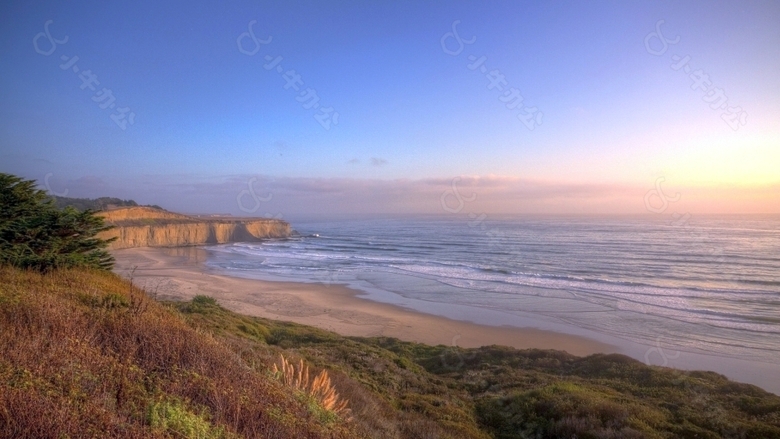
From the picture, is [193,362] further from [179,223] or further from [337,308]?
[179,223]

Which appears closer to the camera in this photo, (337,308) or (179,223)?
(337,308)

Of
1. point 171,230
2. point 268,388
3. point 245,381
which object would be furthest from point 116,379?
point 171,230

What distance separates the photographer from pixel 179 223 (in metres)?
61.8

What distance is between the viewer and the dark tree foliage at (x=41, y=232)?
8.57 m

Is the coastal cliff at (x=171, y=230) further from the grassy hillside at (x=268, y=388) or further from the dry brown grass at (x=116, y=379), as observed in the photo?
the dry brown grass at (x=116, y=379)

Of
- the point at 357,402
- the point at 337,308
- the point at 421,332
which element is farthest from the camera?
the point at 337,308

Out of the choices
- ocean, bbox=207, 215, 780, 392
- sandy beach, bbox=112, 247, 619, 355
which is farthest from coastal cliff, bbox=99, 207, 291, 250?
sandy beach, bbox=112, 247, 619, 355

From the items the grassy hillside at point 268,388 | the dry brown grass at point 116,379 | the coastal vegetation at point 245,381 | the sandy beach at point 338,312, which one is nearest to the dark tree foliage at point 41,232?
the coastal vegetation at point 245,381

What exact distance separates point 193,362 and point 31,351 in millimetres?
1551

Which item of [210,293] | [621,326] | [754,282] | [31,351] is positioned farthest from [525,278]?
[31,351]

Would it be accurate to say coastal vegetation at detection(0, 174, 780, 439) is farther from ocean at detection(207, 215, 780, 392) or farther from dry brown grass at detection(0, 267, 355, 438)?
ocean at detection(207, 215, 780, 392)

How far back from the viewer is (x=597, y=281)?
3058 centimetres

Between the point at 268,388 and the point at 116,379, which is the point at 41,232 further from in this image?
the point at 268,388

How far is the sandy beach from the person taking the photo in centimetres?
1889
